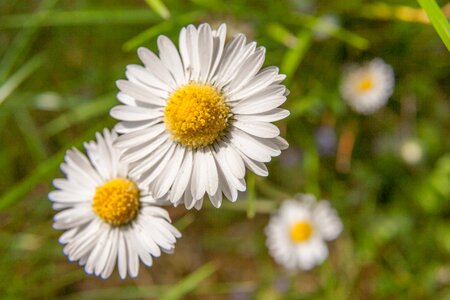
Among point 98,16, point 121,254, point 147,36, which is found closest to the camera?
point 121,254

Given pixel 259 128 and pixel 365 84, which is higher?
pixel 259 128

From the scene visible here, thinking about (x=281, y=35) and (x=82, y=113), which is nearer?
(x=281, y=35)

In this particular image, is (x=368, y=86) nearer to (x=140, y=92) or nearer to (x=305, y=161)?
(x=305, y=161)

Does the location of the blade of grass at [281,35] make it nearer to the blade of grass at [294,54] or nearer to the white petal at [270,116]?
the blade of grass at [294,54]

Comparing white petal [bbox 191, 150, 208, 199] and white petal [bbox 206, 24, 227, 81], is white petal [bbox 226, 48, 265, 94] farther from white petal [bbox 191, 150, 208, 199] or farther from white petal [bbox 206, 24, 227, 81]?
white petal [bbox 191, 150, 208, 199]

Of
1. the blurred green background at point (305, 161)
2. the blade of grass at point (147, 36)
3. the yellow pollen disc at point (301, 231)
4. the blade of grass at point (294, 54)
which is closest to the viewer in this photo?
the blade of grass at point (147, 36)

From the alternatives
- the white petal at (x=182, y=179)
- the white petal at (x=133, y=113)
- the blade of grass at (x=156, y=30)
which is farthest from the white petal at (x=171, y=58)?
the blade of grass at (x=156, y=30)

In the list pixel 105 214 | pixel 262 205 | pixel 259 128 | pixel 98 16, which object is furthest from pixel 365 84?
pixel 105 214
